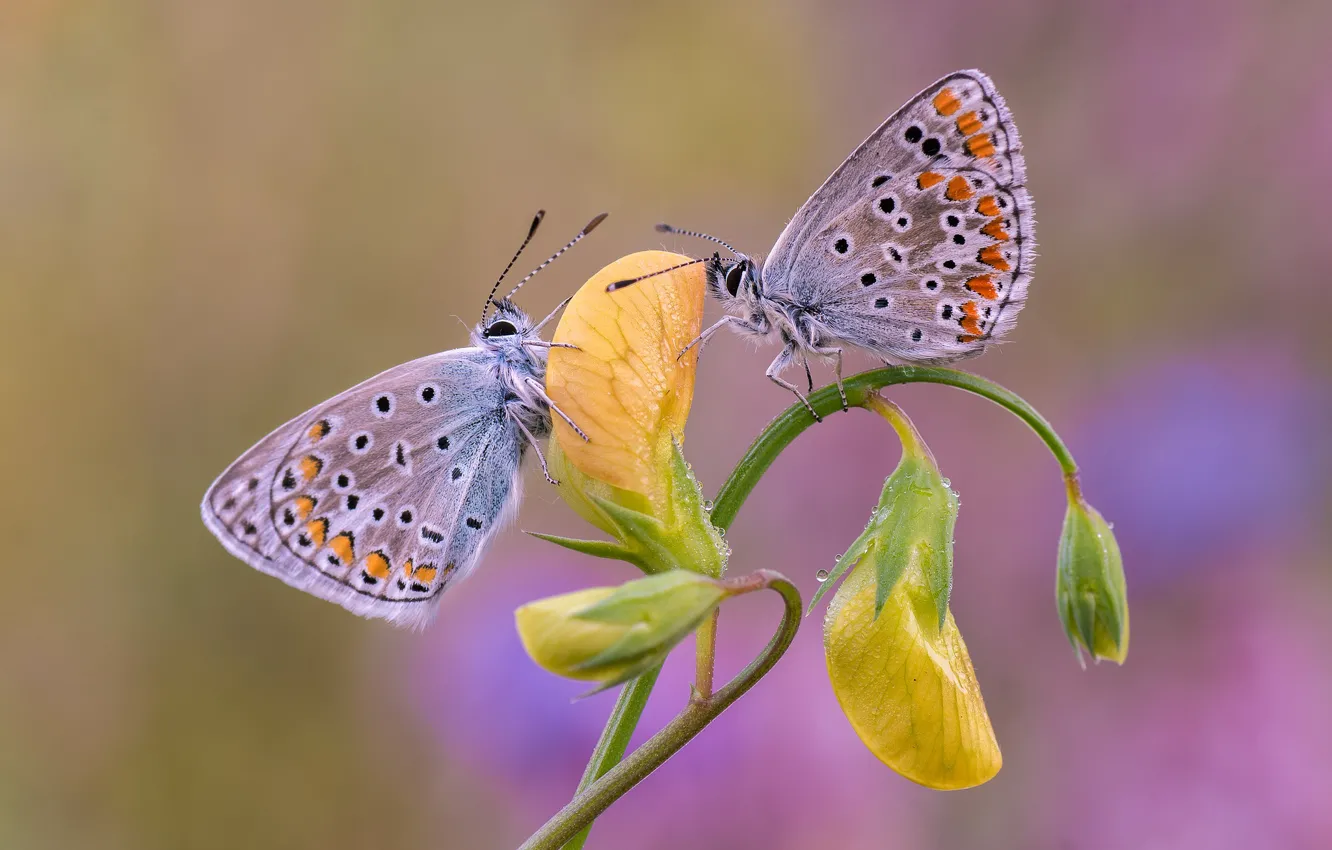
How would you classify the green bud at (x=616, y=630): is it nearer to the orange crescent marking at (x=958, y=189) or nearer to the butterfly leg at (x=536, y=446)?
the butterfly leg at (x=536, y=446)

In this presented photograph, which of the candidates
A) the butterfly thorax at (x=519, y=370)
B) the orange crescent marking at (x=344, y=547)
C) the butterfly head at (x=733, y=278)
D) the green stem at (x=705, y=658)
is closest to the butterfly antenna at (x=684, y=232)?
the butterfly head at (x=733, y=278)

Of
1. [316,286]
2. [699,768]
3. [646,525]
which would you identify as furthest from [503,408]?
[316,286]

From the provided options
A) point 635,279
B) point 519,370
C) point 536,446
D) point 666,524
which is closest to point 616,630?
point 666,524

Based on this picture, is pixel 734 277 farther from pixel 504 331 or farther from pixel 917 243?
pixel 504 331

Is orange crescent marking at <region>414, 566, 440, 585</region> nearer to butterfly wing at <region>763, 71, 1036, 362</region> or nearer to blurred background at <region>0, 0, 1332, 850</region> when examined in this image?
butterfly wing at <region>763, 71, 1036, 362</region>

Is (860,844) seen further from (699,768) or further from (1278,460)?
(1278,460)

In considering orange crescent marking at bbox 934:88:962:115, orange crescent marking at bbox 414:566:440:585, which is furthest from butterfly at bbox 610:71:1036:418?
orange crescent marking at bbox 414:566:440:585
